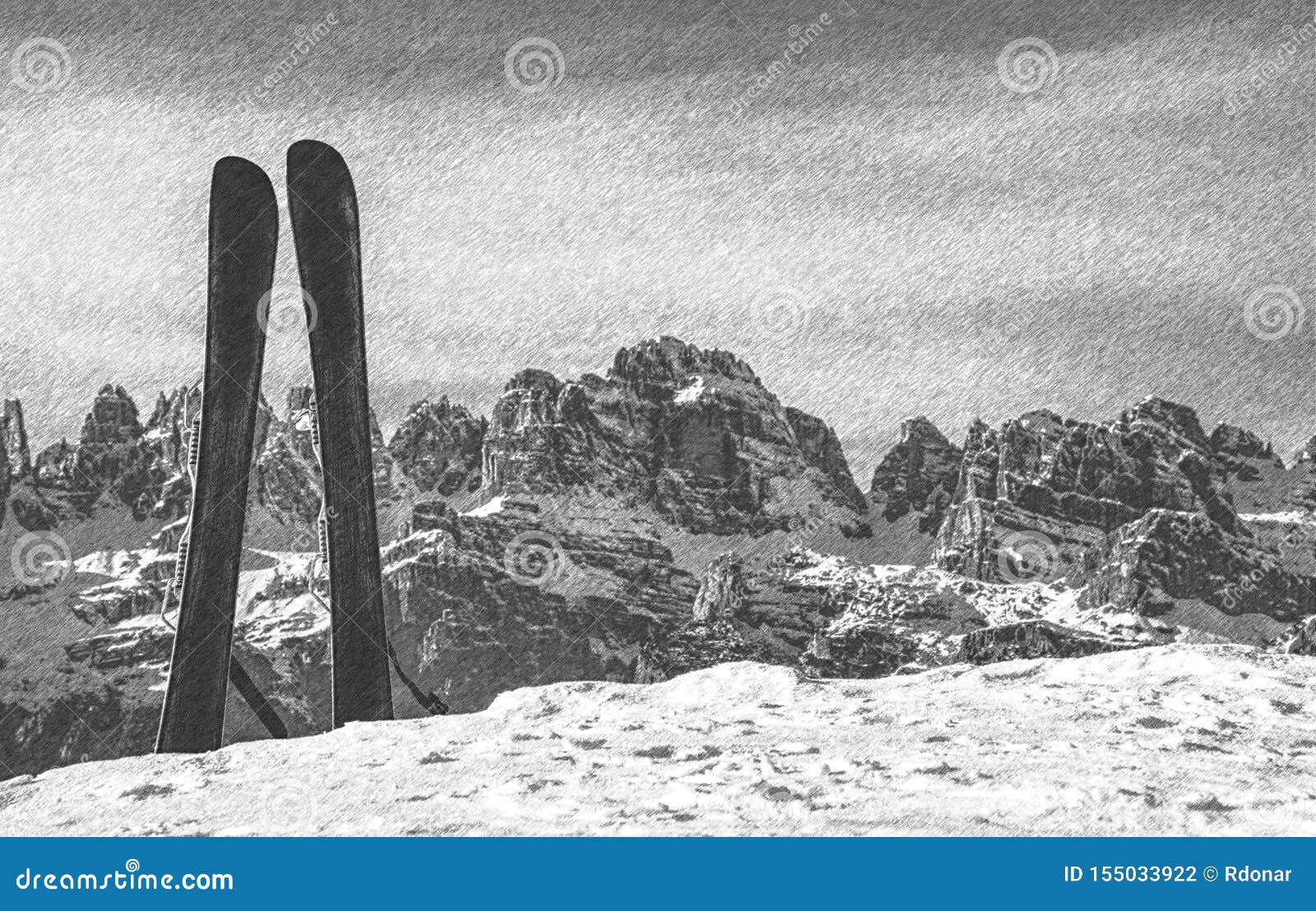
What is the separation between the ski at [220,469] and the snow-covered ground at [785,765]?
0.50 meters

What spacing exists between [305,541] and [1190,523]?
A: 54.7m

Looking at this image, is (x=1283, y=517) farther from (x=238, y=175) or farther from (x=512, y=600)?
(x=238, y=175)

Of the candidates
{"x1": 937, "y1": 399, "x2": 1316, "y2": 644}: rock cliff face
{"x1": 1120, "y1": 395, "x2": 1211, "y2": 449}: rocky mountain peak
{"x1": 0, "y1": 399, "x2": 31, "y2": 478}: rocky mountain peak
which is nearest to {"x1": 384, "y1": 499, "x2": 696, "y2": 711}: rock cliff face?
{"x1": 937, "y1": 399, "x2": 1316, "y2": 644}: rock cliff face

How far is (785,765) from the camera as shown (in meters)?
4.24

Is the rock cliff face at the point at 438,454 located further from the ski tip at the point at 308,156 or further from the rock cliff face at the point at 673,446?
the ski tip at the point at 308,156

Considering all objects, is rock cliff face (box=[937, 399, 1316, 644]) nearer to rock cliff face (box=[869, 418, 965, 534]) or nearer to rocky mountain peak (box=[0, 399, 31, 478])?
rock cliff face (box=[869, 418, 965, 534])

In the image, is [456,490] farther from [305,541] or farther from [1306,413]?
[1306,413]

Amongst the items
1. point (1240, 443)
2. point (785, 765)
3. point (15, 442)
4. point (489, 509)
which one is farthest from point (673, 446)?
point (785, 765)

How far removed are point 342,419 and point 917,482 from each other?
82655mm

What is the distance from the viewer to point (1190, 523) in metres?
78.4

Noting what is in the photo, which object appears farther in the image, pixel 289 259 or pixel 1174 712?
pixel 289 259

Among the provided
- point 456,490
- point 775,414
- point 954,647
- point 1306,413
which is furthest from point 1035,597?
point 1306,413

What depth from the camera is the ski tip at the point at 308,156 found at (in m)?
5.50

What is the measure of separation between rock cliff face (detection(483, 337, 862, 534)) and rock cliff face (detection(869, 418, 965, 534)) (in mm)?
2469
